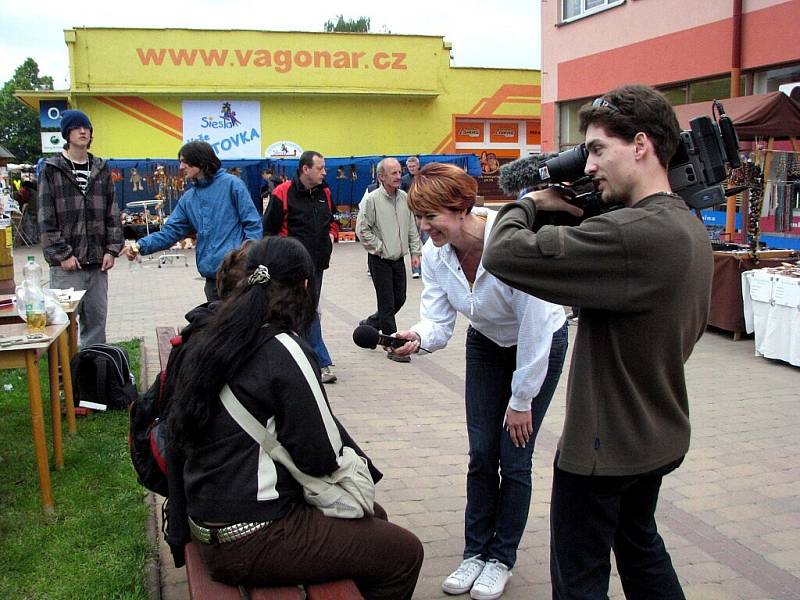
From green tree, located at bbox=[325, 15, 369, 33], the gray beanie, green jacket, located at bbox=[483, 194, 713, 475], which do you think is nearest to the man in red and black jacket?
the gray beanie

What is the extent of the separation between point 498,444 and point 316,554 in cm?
105

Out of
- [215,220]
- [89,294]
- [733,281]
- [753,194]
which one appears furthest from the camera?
[753,194]

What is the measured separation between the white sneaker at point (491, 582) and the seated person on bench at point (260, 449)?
2.61ft

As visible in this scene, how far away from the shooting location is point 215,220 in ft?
20.2

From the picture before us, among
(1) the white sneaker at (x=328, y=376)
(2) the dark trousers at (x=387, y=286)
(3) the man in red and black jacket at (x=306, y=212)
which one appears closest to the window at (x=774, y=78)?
(2) the dark trousers at (x=387, y=286)

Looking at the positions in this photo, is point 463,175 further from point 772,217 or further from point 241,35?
point 241,35

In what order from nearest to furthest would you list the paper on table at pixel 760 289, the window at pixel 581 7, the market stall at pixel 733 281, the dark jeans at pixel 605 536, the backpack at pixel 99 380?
the dark jeans at pixel 605 536, the backpack at pixel 99 380, the paper on table at pixel 760 289, the market stall at pixel 733 281, the window at pixel 581 7

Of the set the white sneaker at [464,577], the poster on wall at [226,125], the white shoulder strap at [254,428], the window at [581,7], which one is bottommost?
the white sneaker at [464,577]

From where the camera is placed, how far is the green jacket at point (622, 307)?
203 centimetres

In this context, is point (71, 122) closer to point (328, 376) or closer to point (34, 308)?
point (34, 308)

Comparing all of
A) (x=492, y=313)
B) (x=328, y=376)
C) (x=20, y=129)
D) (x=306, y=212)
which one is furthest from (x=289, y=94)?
(x=20, y=129)

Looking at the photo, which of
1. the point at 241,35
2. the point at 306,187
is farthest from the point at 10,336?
the point at 241,35

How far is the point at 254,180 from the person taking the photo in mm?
22234

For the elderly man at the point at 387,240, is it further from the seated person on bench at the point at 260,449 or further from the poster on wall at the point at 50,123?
the poster on wall at the point at 50,123
